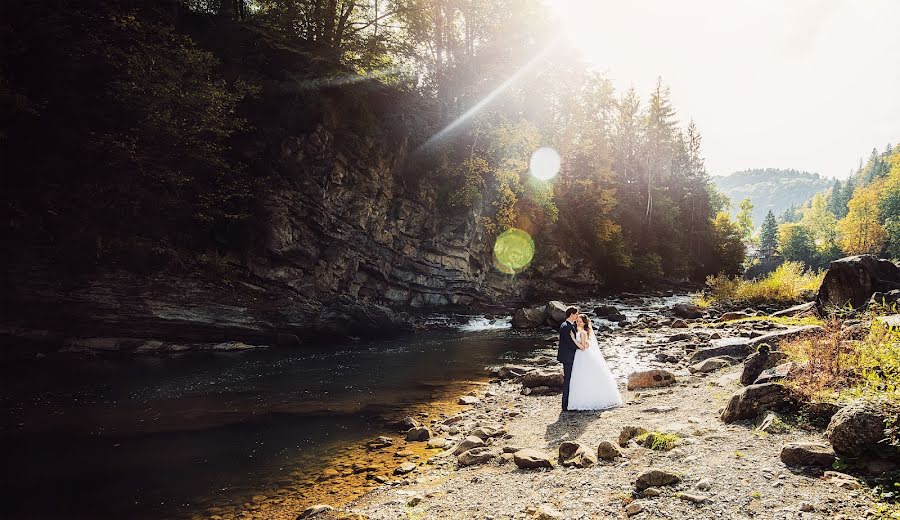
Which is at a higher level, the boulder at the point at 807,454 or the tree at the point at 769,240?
the tree at the point at 769,240

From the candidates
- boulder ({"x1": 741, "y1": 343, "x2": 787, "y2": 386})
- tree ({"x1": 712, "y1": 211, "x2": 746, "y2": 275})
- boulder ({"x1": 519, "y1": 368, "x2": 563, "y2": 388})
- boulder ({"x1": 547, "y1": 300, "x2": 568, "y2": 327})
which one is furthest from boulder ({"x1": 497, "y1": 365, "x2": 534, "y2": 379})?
tree ({"x1": 712, "y1": 211, "x2": 746, "y2": 275})

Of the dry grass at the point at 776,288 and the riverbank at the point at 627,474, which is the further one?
the dry grass at the point at 776,288

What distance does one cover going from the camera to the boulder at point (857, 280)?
16.9m

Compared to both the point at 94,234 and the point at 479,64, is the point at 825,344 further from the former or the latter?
the point at 479,64

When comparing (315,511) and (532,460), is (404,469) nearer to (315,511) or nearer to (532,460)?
(315,511)

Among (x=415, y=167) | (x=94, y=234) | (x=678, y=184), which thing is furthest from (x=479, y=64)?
(x=678, y=184)

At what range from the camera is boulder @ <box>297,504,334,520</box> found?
653cm

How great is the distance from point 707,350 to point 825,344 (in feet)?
22.8

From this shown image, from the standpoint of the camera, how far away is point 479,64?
35750 millimetres

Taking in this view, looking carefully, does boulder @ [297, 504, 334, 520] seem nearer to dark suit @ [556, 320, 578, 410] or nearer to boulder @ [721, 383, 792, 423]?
dark suit @ [556, 320, 578, 410]

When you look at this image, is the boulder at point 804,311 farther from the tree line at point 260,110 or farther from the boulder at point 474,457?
the tree line at point 260,110

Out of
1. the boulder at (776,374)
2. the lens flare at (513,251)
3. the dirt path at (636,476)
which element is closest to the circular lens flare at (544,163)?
the lens flare at (513,251)

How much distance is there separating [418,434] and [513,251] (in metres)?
28.6

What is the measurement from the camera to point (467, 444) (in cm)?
878
